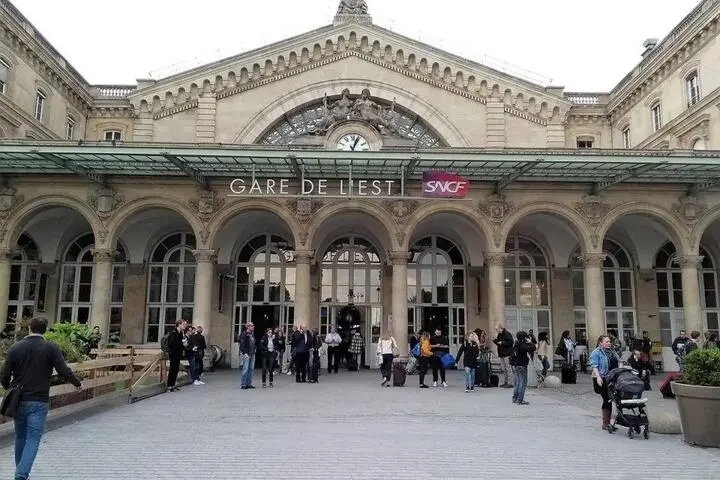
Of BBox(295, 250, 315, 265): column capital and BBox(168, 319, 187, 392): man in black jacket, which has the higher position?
BBox(295, 250, 315, 265): column capital

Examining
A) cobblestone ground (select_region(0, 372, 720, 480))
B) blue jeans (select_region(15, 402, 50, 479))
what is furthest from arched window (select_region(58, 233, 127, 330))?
blue jeans (select_region(15, 402, 50, 479))

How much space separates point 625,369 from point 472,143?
59.8 ft

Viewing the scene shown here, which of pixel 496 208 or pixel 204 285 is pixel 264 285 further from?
pixel 496 208

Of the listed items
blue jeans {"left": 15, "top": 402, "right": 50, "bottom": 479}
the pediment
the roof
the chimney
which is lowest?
blue jeans {"left": 15, "top": 402, "right": 50, "bottom": 479}

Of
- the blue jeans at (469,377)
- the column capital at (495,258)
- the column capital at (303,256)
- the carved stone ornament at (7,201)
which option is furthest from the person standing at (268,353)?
the carved stone ornament at (7,201)

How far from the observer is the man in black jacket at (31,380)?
20.5 feet

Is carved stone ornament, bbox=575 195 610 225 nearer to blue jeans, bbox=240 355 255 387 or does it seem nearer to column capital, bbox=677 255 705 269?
column capital, bbox=677 255 705 269

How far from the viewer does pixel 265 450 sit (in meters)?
7.97

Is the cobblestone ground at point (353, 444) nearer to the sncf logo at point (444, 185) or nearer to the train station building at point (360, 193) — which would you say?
the sncf logo at point (444, 185)

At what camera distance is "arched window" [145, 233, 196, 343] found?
81.5ft

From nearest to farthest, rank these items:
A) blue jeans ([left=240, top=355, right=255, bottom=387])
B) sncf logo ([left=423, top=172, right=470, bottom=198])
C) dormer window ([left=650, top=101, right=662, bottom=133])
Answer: blue jeans ([left=240, top=355, right=255, bottom=387]), sncf logo ([left=423, top=172, right=470, bottom=198]), dormer window ([left=650, top=101, right=662, bottom=133])

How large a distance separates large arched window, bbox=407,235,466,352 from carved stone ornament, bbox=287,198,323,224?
607 centimetres

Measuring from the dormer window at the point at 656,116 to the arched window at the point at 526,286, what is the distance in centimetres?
812

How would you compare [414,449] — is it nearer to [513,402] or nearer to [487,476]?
[487,476]
